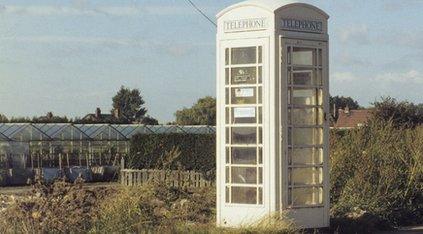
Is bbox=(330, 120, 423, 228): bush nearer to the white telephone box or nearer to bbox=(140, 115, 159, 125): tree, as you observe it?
the white telephone box

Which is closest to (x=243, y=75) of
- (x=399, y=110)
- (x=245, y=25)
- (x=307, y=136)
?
(x=245, y=25)

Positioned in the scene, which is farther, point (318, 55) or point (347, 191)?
point (347, 191)

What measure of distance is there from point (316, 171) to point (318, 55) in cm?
192

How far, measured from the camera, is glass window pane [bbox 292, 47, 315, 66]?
1325cm

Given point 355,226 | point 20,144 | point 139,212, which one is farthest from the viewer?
point 20,144

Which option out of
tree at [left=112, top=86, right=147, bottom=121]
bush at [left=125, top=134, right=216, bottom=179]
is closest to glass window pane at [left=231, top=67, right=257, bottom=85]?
bush at [left=125, top=134, right=216, bottom=179]

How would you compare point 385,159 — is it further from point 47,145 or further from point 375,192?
point 47,145

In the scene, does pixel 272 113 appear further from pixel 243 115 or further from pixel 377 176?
pixel 377 176

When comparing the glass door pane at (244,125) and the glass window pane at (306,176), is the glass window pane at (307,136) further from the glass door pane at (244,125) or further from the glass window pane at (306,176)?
the glass door pane at (244,125)

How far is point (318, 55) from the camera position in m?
13.5

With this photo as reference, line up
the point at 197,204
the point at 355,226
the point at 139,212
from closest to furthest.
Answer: the point at 139,212
the point at 355,226
the point at 197,204

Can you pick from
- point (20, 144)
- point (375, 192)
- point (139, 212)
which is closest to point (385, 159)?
point (375, 192)

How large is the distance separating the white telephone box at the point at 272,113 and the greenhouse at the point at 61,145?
30.7 m

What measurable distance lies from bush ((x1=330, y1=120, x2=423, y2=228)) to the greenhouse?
26917mm
